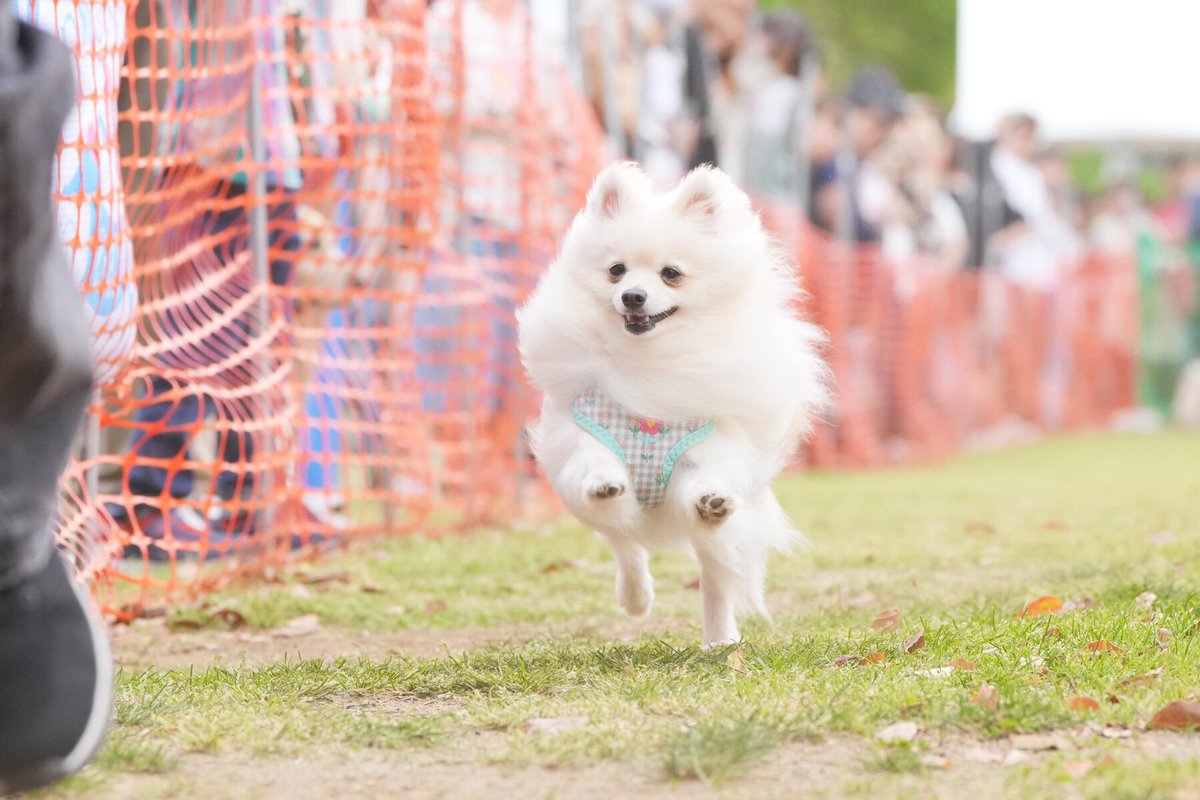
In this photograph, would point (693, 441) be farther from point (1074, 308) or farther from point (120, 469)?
point (1074, 308)

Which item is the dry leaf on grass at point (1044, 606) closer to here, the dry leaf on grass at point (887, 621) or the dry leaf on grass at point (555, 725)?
the dry leaf on grass at point (887, 621)

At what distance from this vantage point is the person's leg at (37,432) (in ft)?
7.93

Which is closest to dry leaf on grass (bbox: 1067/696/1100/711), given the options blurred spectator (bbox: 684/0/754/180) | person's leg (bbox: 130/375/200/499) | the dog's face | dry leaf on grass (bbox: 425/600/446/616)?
the dog's face

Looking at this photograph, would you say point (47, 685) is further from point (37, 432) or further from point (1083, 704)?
point (1083, 704)

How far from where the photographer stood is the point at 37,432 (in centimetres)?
253

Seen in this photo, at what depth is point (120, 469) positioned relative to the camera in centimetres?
594

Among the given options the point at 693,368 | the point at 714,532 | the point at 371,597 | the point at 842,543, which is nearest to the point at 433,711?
the point at 714,532

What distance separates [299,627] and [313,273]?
6.87 feet

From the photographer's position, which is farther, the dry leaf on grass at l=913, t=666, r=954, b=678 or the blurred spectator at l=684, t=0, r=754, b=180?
the blurred spectator at l=684, t=0, r=754, b=180

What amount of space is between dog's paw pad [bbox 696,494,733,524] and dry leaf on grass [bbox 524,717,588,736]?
2.48 feet

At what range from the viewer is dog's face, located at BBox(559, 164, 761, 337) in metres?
4.04

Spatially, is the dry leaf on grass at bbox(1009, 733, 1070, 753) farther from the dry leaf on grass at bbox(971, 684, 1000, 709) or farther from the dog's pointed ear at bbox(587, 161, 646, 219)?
the dog's pointed ear at bbox(587, 161, 646, 219)

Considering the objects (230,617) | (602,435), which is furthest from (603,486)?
(230,617)

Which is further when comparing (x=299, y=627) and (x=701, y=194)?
(x=299, y=627)
